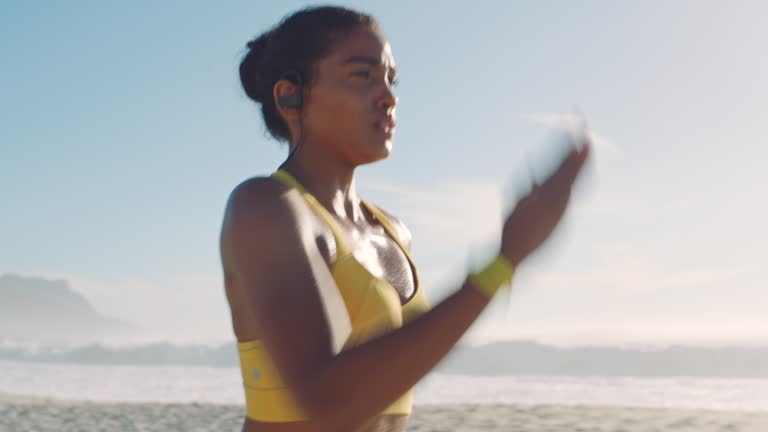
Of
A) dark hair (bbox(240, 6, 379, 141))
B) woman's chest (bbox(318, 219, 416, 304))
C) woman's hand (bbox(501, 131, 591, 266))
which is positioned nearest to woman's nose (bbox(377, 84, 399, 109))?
dark hair (bbox(240, 6, 379, 141))

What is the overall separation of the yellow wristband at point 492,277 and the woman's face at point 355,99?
1.59 feet

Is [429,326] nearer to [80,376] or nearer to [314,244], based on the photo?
[314,244]

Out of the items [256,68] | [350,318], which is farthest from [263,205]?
[256,68]

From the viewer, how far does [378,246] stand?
1958mm

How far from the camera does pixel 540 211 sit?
141 centimetres

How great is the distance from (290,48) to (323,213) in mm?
432

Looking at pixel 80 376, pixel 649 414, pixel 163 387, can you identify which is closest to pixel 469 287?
pixel 649 414

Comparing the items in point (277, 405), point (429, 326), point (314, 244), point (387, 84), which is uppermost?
point (387, 84)

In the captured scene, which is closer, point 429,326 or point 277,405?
point 429,326

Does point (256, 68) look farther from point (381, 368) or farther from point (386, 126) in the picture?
point (381, 368)

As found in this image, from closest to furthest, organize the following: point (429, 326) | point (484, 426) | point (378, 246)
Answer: point (429, 326), point (378, 246), point (484, 426)

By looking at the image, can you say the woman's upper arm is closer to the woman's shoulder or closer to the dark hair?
the woman's shoulder

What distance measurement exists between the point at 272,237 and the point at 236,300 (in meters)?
0.27

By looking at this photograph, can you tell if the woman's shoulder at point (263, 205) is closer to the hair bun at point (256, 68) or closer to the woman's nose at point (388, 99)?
the woman's nose at point (388, 99)
